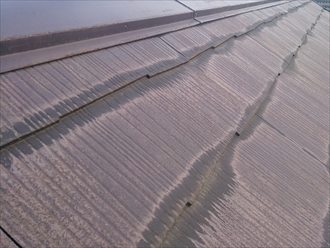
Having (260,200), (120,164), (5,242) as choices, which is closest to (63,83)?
(120,164)

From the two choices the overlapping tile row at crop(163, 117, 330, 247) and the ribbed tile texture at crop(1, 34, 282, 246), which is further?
the overlapping tile row at crop(163, 117, 330, 247)

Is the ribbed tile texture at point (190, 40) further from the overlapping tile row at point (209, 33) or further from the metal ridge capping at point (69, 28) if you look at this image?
the metal ridge capping at point (69, 28)

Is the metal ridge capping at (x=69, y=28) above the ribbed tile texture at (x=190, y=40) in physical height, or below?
above

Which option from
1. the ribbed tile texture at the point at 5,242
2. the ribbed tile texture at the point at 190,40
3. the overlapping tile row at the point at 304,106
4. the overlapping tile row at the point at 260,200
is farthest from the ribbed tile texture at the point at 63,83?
the overlapping tile row at the point at 304,106

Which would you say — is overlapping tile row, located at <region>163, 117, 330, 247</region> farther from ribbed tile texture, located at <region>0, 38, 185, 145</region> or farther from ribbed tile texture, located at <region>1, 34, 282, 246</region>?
ribbed tile texture, located at <region>0, 38, 185, 145</region>

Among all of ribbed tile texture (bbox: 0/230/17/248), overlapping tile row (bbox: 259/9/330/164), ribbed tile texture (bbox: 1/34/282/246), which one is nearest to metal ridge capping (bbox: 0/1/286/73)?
ribbed tile texture (bbox: 1/34/282/246)

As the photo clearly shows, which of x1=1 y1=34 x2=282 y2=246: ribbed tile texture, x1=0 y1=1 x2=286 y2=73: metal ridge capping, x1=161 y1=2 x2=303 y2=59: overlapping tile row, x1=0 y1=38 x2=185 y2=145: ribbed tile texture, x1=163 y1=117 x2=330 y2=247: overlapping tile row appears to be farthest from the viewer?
x1=161 y1=2 x2=303 y2=59: overlapping tile row

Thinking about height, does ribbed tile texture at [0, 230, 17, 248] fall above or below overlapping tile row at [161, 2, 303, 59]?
above
